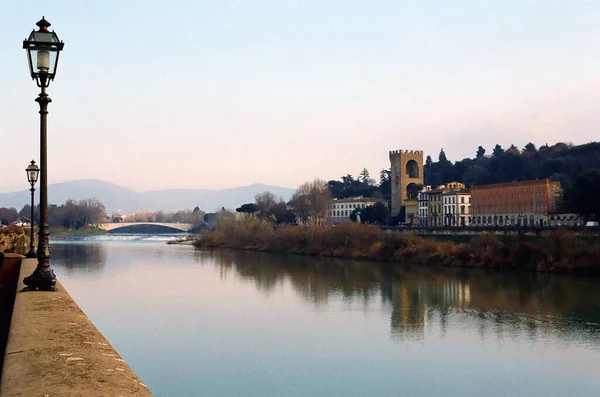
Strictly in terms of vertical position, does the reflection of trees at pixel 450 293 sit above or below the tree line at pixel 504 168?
below

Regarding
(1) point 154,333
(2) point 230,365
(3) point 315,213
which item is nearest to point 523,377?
(2) point 230,365

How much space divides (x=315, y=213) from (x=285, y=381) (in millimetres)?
66510

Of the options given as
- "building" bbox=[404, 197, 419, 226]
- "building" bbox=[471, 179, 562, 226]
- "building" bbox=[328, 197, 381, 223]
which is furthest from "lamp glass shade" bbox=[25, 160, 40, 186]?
"building" bbox=[328, 197, 381, 223]

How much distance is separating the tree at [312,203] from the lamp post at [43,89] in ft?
219

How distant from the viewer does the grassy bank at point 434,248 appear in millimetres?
33500

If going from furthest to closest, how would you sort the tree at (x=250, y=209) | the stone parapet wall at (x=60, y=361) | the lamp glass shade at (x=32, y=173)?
the tree at (x=250, y=209) < the lamp glass shade at (x=32, y=173) < the stone parapet wall at (x=60, y=361)

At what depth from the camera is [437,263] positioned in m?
39.7

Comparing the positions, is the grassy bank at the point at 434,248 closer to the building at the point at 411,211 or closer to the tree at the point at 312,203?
the tree at the point at 312,203

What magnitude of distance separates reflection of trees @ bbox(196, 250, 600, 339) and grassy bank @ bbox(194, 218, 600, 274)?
175cm

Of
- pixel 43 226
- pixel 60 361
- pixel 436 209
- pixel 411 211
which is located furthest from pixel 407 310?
pixel 411 211

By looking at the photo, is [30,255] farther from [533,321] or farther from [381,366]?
[533,321]

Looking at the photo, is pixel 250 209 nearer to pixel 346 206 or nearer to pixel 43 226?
pixel 346 206

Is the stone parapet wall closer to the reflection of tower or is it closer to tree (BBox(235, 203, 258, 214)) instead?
the reflection of tower

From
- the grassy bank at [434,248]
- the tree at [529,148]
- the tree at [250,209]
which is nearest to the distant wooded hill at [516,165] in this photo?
the tree at [529,148]
